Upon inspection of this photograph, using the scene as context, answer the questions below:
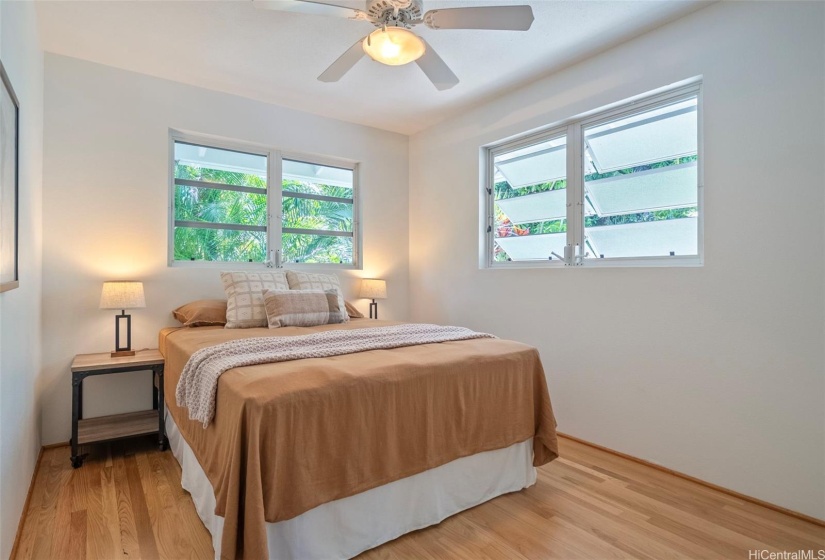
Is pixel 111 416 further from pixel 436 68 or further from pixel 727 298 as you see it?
pixel 727 298

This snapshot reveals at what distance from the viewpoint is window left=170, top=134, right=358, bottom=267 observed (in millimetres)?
3391

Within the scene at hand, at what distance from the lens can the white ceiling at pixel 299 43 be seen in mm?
2379

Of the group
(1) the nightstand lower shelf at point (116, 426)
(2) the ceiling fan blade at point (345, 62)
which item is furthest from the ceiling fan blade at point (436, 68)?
(1) the nightstand lower shelf at point (116, 426)

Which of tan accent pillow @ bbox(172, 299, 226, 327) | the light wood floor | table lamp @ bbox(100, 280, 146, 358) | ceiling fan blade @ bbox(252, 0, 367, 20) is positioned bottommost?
the light wood floor

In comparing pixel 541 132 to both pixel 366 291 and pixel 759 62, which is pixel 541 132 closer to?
pixel 759 62

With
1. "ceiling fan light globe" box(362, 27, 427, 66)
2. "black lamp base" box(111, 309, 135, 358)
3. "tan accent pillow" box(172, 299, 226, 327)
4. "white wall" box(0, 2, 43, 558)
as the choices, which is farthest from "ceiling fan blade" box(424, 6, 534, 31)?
"black lamp base" box(111, 309, 135, 358)

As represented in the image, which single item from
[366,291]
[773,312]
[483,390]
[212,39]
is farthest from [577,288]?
[212,39]

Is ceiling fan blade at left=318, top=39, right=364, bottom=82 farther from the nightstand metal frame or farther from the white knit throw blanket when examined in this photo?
the nightstand metal frame

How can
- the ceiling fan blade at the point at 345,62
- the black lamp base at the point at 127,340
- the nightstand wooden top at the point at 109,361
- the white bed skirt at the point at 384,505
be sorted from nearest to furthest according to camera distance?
the white bed skirt at the point at 384,505 < the ceiling fan blade at the point at 345,62 < the nightstand wooden top at the point at 109,361 < the black lamp base at the point at 127,340

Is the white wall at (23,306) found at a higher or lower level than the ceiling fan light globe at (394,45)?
lower

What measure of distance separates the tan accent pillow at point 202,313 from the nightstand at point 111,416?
30 centimetres

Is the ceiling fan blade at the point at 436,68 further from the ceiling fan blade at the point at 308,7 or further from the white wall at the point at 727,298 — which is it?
the white wall at the point at 727,298

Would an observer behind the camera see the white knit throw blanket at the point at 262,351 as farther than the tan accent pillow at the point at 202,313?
No

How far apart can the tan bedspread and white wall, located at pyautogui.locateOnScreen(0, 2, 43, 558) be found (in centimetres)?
63
